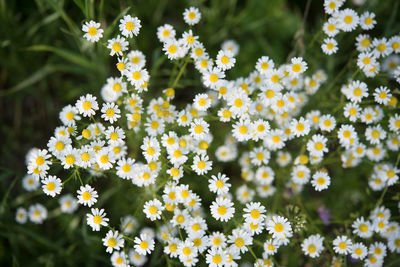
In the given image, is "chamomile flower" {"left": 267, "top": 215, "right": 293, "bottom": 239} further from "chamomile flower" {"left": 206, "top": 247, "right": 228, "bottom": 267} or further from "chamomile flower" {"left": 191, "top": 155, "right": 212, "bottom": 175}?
"chamomile flower" {"left": 191, "top": 155, "right": 212, "bottom": 175}

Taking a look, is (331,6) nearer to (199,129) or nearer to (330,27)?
(330,27)

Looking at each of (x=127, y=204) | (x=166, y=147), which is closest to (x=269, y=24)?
(x=166, y=147)

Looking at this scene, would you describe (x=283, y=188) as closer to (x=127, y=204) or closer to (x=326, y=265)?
(x=326, y=265)

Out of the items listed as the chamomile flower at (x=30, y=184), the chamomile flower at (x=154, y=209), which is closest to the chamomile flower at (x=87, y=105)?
the chamomile flower at (x=154, y=209)

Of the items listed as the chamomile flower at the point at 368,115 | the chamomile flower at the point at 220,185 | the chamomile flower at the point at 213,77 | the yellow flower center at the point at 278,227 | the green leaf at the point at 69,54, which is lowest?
the yellow flower center at the point at 278,227

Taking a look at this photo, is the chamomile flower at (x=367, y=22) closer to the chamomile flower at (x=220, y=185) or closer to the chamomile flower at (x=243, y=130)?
the chamomile flower at (x=243, y=130)

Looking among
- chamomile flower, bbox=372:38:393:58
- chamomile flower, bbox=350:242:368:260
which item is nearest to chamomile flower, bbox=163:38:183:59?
chamomile flower, bbox=372:38:393:58
